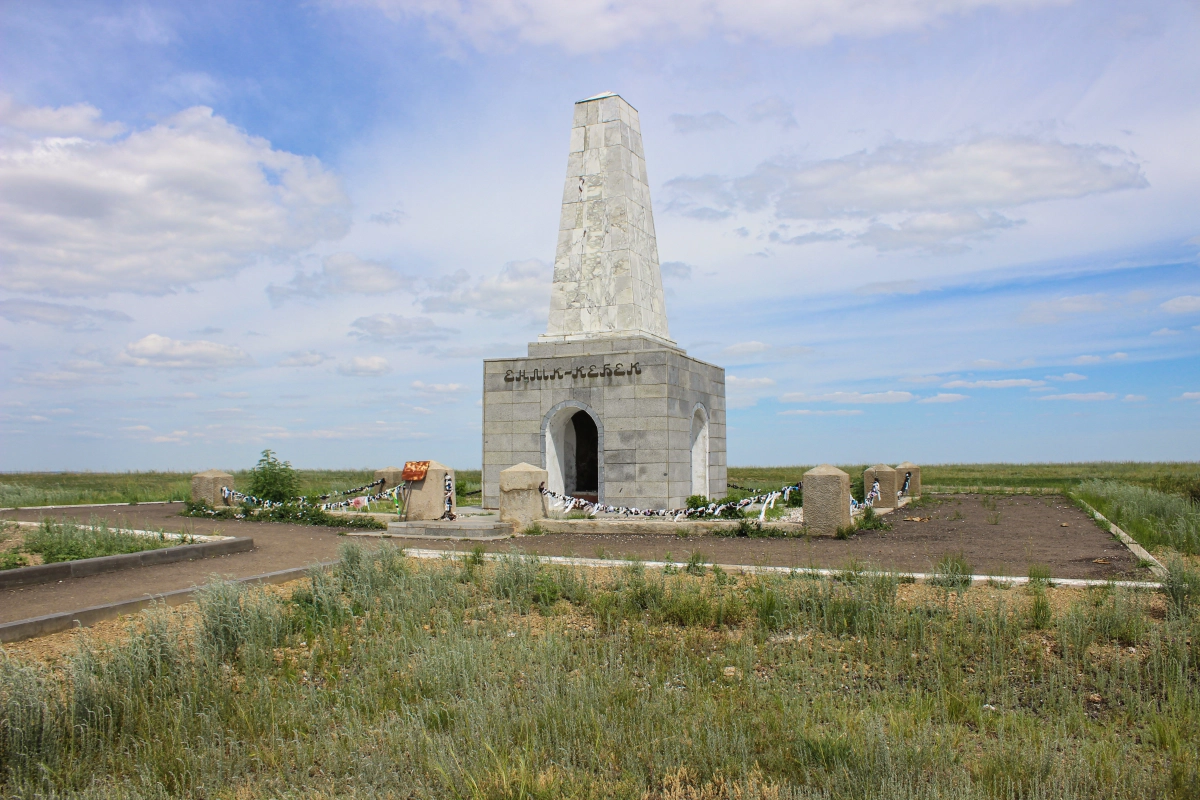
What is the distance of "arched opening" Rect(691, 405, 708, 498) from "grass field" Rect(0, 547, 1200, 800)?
13306mm

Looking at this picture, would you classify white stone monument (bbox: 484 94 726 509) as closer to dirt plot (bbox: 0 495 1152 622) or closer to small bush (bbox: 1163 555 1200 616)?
dirt plot (bbox: 0 495 1152 622)

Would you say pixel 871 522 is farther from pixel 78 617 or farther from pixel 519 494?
pixel 78 617

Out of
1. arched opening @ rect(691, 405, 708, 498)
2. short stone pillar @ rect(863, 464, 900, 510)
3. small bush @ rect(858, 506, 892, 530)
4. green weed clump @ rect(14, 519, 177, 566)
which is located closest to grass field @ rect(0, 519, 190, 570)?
green weed clump @ rect(14, 519, 177, 566)

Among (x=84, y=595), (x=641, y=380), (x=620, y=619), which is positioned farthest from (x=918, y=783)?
(x=641, y=380)

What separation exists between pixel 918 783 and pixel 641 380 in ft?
49.3

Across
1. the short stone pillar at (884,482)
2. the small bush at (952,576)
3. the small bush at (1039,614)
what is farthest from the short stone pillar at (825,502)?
the short stone pillar at (884,482)

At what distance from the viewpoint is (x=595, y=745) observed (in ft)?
16.7

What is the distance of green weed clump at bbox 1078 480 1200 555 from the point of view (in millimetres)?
12820

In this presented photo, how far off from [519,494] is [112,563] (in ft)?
24.2

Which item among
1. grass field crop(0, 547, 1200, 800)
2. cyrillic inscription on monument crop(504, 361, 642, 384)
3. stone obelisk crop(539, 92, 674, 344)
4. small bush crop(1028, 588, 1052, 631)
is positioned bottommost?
grass field crop(0, 547, 1200, 800)

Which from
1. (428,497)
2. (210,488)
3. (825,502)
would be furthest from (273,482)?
(825,502)

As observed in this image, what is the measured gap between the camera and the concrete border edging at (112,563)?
10.5 metres

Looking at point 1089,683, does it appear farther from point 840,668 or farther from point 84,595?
point 84,595

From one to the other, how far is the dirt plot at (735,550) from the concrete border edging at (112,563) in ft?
0.74
